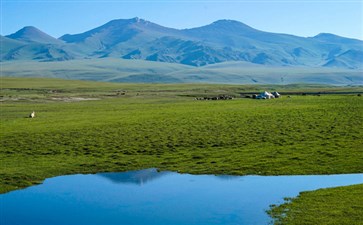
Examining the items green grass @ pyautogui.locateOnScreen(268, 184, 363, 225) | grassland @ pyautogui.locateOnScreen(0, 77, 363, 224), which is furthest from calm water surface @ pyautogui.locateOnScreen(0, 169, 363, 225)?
grassland @ pyautogui.locateOnScreen(0, 77, 363, 224)

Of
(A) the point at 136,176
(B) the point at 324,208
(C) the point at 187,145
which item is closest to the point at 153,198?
(A) the point at 136,176

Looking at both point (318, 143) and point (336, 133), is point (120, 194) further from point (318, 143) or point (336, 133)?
point (336, 133)

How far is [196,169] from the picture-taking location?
33.9 meters

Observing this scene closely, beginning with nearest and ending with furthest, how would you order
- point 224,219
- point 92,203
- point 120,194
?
1. point 224,219
2. point 92,203
3. point 120,194

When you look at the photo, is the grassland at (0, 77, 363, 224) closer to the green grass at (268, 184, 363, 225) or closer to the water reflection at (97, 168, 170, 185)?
the green grass at (268, 184, 363, 225)

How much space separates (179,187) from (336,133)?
2283cm

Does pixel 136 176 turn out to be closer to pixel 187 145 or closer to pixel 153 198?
pixel 153 198

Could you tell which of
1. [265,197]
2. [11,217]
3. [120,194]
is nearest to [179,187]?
[120,194]

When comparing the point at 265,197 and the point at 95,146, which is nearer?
the point at 265,197

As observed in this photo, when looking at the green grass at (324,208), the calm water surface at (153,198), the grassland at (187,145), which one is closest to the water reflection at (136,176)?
the calm water surface at (153,198)

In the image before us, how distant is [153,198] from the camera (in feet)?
90.0

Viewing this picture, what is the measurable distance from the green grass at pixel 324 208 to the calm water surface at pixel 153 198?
0.96 metres

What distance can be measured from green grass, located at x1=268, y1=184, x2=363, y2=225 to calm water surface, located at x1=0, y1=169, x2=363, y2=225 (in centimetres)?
96

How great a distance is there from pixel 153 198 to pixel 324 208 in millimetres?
9740
